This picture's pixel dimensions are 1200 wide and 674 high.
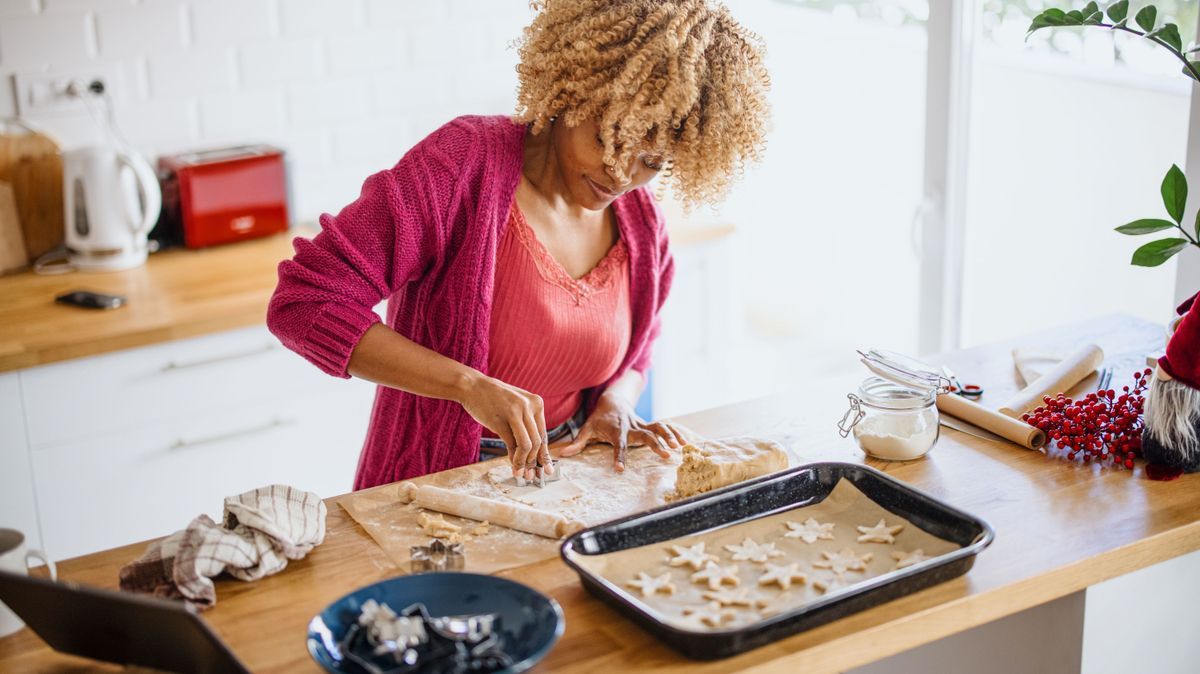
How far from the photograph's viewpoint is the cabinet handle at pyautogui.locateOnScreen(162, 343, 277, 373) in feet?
8.35

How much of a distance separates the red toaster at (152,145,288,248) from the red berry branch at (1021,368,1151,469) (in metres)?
1.98

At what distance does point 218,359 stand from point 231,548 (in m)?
1.29

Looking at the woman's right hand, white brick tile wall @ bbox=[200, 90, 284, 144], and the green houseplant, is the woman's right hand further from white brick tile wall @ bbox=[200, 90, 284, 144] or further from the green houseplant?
white brick tile wall @ bbox=[200, 90, 284, 144]

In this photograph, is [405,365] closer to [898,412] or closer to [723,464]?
[723,464]

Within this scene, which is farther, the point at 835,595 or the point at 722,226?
the point at 722,226

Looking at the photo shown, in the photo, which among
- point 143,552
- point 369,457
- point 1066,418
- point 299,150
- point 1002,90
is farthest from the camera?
point 299,150

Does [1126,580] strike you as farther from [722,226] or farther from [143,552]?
[722,226]

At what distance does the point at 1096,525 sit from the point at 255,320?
1.77 meters

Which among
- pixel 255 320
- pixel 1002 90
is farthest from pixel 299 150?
pixel 1002 90

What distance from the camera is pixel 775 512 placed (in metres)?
1.54

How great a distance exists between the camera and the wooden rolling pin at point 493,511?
4.99 feet

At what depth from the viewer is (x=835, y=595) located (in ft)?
4.17

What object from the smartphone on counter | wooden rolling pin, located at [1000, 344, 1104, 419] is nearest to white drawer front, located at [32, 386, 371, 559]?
the smartphone on counter

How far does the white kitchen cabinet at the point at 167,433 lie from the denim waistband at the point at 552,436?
0.87 m
